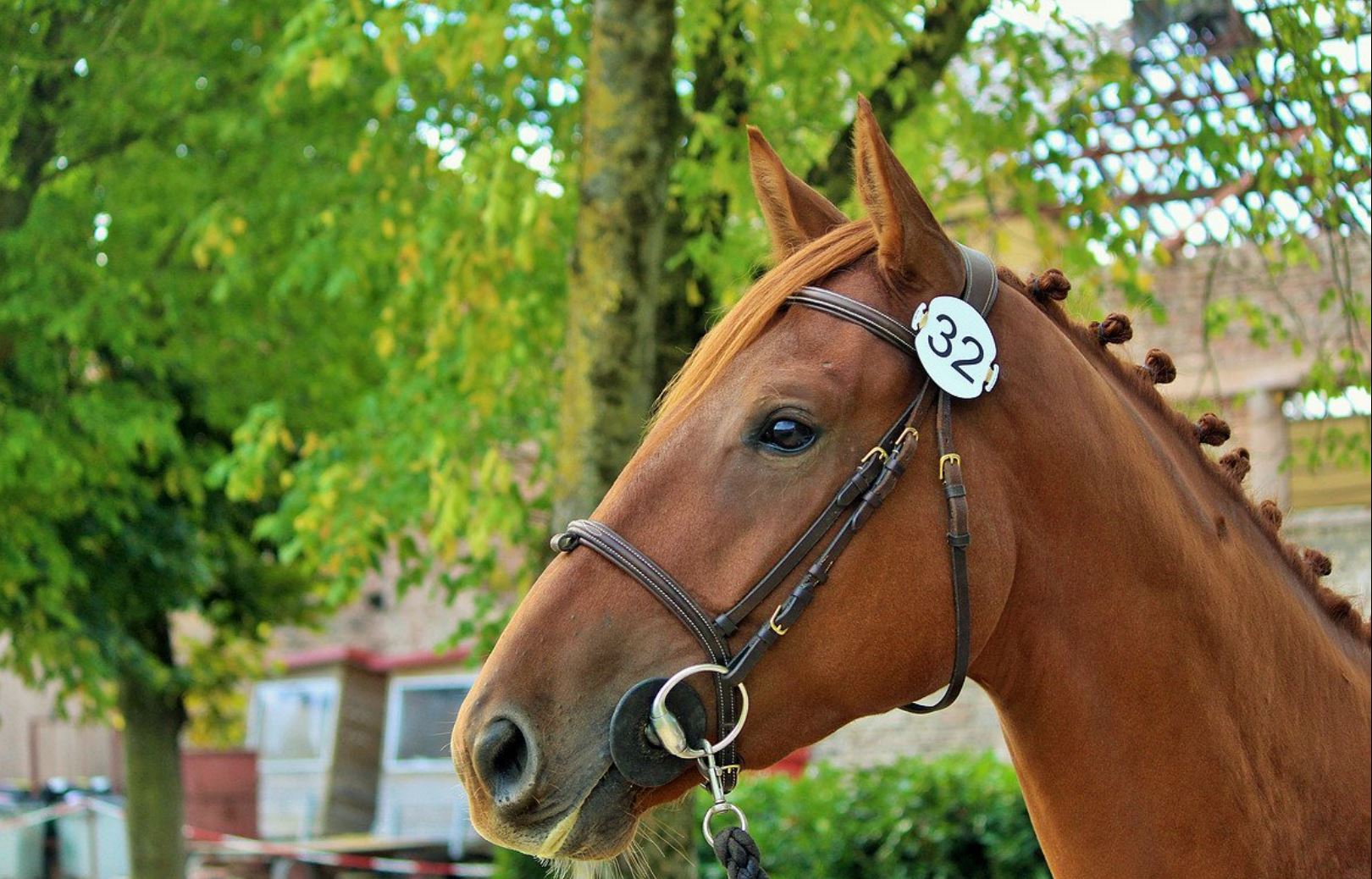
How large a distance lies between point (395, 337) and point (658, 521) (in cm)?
625

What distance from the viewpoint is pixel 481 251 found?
6070 millimetres

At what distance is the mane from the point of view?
199 centimetres

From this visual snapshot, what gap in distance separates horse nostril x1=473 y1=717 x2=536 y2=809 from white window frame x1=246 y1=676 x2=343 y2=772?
17683 millimetres

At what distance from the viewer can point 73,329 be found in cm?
682

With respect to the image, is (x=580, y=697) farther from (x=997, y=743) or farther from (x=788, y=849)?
(x=997, y=743)

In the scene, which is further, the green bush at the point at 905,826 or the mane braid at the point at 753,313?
the green bush at the point at 905,826

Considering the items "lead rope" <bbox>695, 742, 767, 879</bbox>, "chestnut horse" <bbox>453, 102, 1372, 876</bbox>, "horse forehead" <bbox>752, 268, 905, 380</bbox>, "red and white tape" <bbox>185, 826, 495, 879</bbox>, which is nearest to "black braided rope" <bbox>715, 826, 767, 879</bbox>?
"lead rope" <bbox>695, 742, 767, 879</bbox>

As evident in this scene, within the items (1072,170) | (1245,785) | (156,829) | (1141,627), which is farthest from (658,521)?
(156,829)

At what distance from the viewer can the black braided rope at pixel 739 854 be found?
1.88 metres

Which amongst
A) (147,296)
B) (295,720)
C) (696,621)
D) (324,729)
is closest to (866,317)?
(696,621)

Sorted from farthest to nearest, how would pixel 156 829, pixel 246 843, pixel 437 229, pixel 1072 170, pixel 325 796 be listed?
pixel 325 796, pixel 246 843, pixel 156 829, pixel 1072 170, pixel 437 229

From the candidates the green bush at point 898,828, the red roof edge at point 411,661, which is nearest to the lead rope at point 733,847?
the green bush at point 898,828

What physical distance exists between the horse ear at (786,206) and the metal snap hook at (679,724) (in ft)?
2.56

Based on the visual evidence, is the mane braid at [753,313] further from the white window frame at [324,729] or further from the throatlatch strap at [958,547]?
the white window frame at [324,729]
